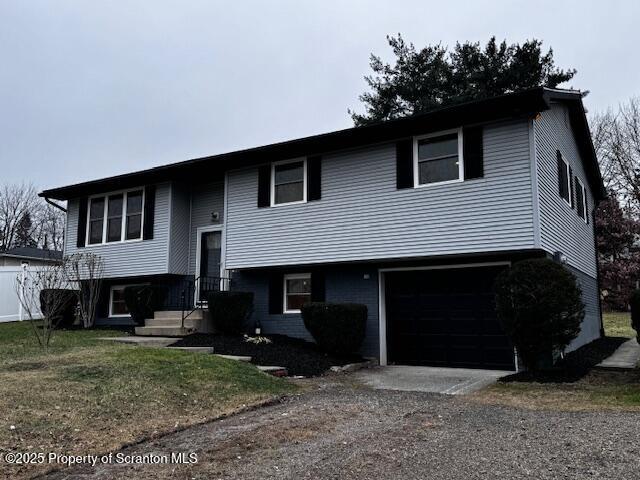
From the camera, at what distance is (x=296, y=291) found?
1430 cm

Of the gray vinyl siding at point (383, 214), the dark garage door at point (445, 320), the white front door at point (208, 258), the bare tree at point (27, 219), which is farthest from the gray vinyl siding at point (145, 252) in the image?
the bare tree at point (27, 219)

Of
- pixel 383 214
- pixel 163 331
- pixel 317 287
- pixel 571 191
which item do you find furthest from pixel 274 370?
pixel 571 191

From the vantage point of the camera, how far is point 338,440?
223 inches

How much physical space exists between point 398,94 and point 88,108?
16.7 m

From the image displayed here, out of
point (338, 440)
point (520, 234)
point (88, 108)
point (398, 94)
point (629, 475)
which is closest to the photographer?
point (629, 475)

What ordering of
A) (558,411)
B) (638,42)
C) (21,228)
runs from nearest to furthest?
(558,411) → (638,42) → (21,228)

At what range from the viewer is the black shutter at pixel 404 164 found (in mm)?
12070

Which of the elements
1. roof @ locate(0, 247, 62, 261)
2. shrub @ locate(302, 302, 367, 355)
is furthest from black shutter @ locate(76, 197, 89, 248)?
roof @ locate(0, 247, 62, 261)

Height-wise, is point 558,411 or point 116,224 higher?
point 116,224

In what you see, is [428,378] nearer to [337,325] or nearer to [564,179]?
[337,325]

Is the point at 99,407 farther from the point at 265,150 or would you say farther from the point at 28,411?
the point at 265,150

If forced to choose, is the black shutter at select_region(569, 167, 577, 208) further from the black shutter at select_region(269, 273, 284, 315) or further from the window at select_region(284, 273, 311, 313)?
the black shutter at select_region(269, 273, 284, 315)

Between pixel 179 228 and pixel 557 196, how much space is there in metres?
9.98

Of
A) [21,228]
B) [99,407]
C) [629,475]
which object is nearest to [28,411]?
[99,407]
